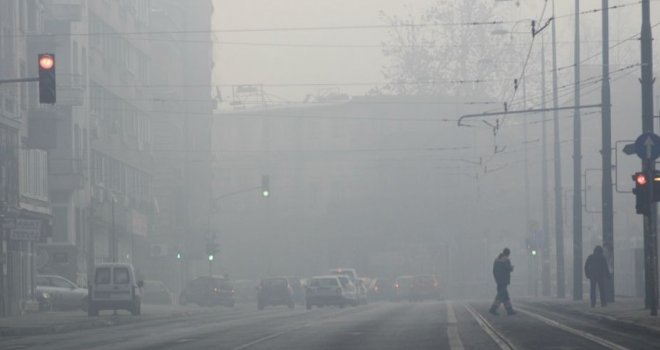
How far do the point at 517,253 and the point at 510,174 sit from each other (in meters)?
14.7

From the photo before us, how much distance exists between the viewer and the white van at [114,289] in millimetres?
50200

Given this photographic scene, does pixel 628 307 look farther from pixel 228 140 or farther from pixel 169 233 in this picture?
pixel 228 140

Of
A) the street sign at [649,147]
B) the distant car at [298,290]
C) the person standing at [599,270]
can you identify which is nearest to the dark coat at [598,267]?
the person standing at [599,270]

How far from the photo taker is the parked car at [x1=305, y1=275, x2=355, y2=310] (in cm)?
6081

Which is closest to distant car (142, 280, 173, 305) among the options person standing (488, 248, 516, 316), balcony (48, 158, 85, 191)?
balcony (48, 158, 85, 191)

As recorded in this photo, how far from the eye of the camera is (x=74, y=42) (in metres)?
68.1

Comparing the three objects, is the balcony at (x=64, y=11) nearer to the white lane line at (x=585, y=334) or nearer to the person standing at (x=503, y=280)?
the person standing at (x=503, y=280)

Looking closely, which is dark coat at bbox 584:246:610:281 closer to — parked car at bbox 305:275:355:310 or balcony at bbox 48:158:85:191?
parked car at bbox 305:275:355:310

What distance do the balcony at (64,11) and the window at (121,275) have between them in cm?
1790

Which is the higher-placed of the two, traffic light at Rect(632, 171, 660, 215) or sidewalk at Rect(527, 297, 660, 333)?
traffic light at Rect(632, 171, 660, 215)

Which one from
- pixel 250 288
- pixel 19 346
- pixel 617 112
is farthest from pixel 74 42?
pixel 617 112

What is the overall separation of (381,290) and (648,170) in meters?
58.0

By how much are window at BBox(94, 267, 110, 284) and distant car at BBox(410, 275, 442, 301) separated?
31277 millimetres

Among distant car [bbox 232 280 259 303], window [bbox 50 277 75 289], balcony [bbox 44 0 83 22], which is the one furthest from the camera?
distant car [bbox 232 280 259 303]
